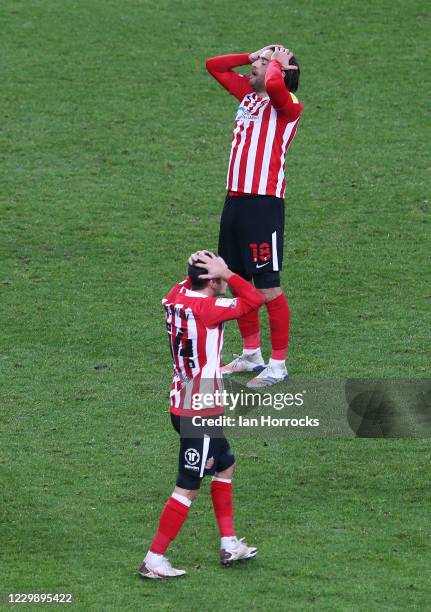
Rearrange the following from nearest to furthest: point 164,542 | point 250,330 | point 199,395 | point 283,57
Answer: point 164,542 < point 199,395 < point 283,57 < point 250,330

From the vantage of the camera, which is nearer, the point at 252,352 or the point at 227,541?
the point at 227,541

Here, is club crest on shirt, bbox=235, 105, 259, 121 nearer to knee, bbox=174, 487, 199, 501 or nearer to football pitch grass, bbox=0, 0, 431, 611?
football pitch grass, bbox=0, 0, 431, 611

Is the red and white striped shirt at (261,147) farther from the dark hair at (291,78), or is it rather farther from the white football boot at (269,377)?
the white football boot at (269,377)

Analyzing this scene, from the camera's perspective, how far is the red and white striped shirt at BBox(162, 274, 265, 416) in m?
7.04

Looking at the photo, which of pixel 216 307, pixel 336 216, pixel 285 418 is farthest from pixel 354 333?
pixel 216 307

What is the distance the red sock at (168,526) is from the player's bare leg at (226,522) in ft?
0.79

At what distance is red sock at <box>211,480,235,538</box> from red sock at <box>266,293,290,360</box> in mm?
2761

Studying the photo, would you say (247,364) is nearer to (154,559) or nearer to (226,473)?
(226,473)

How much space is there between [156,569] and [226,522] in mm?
490

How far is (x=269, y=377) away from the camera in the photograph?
981cm

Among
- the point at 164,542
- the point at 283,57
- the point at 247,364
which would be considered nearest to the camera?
the point at 164,542

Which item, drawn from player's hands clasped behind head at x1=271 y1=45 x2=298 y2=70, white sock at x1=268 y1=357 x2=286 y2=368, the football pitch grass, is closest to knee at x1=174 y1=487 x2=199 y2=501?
the football pitch grass

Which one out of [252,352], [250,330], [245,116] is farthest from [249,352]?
[245,116]

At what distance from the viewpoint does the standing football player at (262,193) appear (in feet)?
31.7
